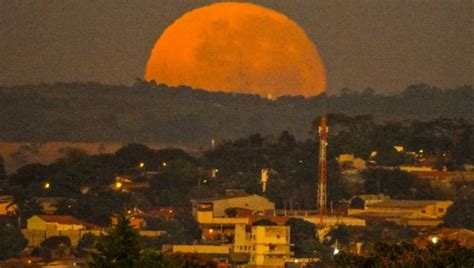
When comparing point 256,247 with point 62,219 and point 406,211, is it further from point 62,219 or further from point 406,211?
point 406,211

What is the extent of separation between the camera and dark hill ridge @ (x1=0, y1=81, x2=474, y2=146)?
147 m

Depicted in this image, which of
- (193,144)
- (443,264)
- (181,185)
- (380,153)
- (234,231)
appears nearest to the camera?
(443,264)

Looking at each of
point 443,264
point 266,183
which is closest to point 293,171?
point 266,183

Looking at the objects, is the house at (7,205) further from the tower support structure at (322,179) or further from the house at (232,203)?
the tower support structure at (322,179)

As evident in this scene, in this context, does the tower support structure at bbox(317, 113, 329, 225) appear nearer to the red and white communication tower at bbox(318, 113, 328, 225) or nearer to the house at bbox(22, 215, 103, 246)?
the red and white communication tower at bbox(318, 113, 328, 225)

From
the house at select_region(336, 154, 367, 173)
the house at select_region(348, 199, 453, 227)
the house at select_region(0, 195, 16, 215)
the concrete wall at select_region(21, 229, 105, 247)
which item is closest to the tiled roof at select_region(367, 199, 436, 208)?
the house at select_region(348, 199, 453, 227)

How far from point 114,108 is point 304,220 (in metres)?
60.3

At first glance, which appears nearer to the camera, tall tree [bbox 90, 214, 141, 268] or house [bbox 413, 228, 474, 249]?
tall tree [bbox 90, 214, 141, 268]

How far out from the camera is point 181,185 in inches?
4267

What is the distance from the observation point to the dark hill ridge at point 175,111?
146750 mm

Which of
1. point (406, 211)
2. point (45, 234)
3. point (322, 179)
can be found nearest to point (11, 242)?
point (45, 234)

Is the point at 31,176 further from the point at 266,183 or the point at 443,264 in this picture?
the point at 443,264

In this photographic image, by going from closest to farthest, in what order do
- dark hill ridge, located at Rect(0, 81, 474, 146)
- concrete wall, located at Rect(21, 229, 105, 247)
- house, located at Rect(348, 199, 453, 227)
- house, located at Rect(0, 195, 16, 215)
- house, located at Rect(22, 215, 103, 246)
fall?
1. concrete wall, located at Rect(21, 229, 105, 247)
2. house, located at Rect(22, 215, 103, 246)
3. house, located at Rect(348, 199, 453, 227)
4. house, located at Rect(0, 195, 16, 215)
5. dark hill ridge, located at Rect(0, 81, 474, 146)

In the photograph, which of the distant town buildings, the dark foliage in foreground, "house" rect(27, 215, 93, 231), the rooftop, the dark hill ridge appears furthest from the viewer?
the dark hill ridge
